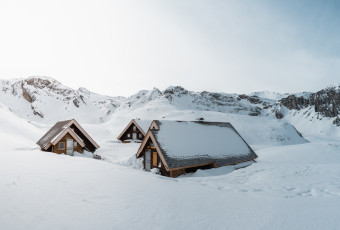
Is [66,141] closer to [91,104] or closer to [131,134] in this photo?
[131,134]

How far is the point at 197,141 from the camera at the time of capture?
1778 cm

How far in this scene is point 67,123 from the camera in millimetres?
22641

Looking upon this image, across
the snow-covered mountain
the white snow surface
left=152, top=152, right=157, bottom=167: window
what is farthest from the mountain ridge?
left=152, top=152, right=157, bottom=167: window

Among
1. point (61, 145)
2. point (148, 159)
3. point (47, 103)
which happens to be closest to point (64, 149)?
point (61, 145)

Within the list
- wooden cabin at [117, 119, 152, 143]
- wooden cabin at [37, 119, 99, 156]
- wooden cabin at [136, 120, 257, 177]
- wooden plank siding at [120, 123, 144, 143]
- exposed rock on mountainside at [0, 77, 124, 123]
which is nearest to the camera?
wooden cabin at [136, 120, 257, 177]

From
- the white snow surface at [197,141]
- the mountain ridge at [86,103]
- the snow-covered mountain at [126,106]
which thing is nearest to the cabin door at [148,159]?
the white snow surface at [197,141]

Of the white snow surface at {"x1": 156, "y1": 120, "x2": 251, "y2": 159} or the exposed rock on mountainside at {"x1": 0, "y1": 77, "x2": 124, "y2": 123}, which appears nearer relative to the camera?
the white snow surface at {"x1": 156, "y1": 120, "x2": 251, "y2": 159}

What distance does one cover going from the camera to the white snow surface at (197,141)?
1586cm

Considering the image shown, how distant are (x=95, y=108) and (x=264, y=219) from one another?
11104 cm

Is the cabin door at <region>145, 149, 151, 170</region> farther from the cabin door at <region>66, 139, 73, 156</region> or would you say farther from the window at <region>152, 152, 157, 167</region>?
the cabin door at <region>66, 139, 73, 156</region>

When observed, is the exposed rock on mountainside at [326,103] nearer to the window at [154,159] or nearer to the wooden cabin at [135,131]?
the wooden cabin at [135,131]

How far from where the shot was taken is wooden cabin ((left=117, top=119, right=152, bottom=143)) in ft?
129

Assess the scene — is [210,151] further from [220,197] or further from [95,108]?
[95,108]

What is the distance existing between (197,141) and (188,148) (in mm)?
1790
